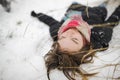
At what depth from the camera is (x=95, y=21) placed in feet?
5.96

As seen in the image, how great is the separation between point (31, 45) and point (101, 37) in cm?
48

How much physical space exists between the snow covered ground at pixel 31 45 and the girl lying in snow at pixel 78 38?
0.16 feet

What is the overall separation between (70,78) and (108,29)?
18.3 inches

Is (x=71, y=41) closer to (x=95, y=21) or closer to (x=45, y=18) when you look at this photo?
(x=95, y=21)

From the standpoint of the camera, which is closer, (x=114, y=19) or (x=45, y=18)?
(x=114, y=19)

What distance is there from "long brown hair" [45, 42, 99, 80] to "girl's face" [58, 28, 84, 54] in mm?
30

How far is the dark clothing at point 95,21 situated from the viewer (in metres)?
1.71

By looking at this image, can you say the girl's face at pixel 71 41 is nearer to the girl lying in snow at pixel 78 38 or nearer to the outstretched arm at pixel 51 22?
the girl lying in snow at pixel 78 38

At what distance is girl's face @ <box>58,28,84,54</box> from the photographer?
60.7 inches

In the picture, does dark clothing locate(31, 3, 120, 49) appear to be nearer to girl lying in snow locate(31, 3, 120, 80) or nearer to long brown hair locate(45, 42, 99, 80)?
girl lying in snow locate(31, 3, 120, 80)

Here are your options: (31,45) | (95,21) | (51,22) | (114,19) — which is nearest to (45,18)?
(51,22)

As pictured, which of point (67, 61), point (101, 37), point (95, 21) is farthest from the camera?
point (95, 21)

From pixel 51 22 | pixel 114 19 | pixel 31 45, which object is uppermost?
pixel 114 19

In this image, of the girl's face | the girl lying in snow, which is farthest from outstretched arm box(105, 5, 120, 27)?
the girl's face
